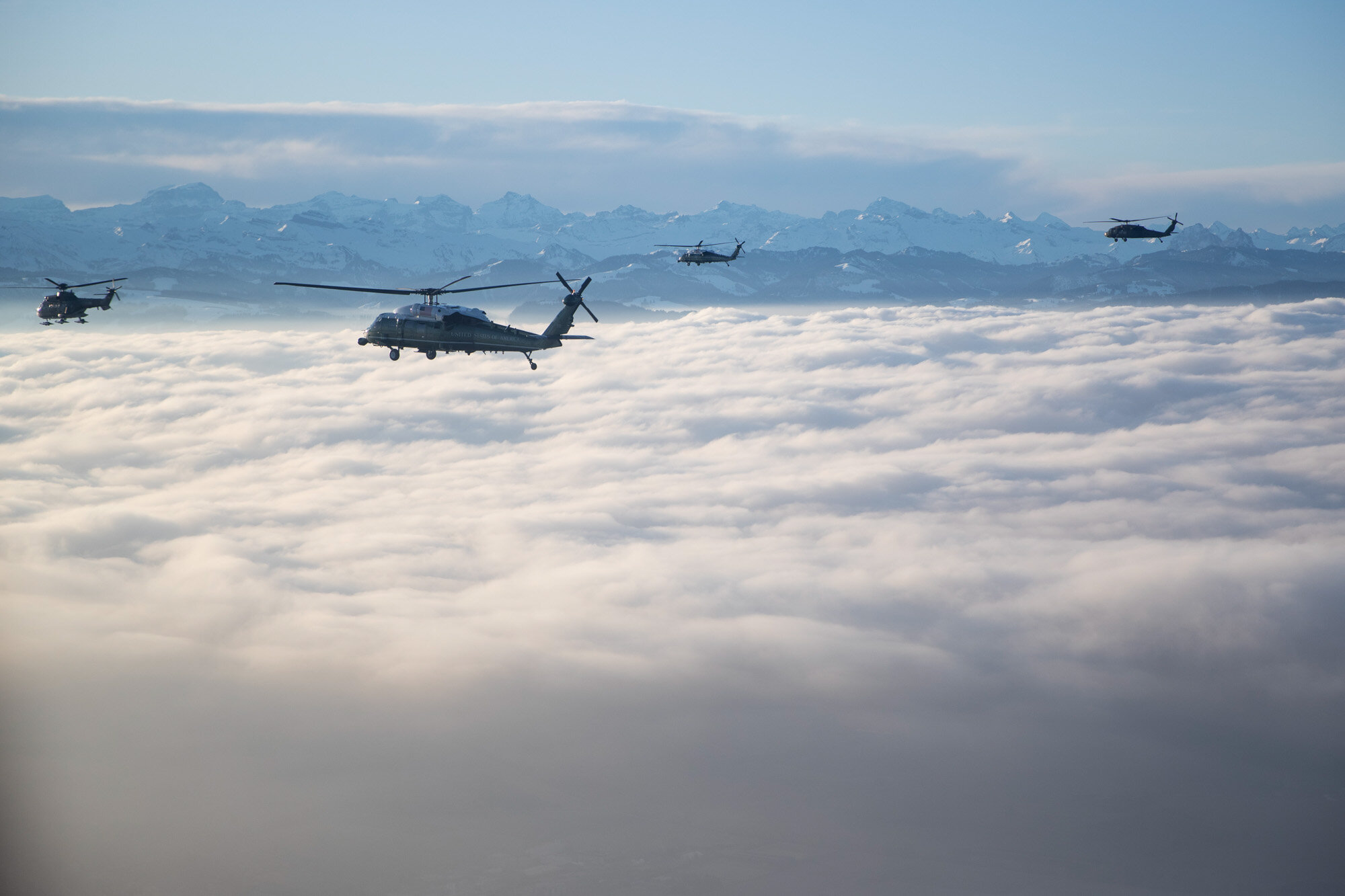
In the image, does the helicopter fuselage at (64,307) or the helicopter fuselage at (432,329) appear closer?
the helicopter fuselage at (432,329)

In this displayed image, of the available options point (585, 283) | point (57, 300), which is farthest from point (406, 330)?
point (57, 300)

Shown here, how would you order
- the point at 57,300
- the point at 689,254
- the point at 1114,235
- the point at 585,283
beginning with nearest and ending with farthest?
the point at 585,283, the point at 57,300, the point at 1114,235, the point at 689,254

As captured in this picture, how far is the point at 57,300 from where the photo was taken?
12606 cm

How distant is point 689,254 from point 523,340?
264 ft

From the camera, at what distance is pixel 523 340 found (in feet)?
268

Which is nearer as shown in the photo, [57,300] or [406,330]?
[406,330]

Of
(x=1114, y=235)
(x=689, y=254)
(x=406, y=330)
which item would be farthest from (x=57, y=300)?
(x=1114, y=235)

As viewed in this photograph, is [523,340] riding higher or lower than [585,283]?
lower

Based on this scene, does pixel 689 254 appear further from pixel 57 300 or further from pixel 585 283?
pixel 57 300

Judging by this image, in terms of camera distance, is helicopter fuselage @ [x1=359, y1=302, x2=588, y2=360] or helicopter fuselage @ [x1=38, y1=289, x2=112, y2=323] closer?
helicopter fuselage @ [x1=359, y1=302, x2=588, y2=360]

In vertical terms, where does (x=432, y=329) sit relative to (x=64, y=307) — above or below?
below

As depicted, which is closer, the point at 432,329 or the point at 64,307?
the point at 432,329

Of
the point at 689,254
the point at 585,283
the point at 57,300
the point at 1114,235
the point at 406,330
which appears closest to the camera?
the point at 406,330

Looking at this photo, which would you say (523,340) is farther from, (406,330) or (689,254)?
(689,254)
